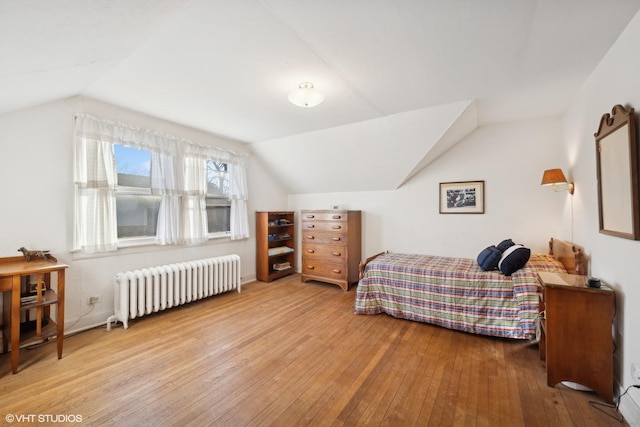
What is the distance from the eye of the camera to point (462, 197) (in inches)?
147

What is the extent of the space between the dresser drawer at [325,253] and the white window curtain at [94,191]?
8.57 ft

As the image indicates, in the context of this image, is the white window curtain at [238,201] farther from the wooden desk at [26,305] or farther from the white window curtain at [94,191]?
the wooden desk at [26,305]

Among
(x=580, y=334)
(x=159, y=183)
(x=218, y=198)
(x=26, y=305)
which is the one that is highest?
(x=159, y=183)

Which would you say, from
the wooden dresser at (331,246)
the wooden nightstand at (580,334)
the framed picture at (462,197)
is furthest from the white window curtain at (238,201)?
the wooden nightstand at (580,334)

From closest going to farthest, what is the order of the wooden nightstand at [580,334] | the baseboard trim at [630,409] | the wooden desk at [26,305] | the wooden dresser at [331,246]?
the baseboard trim at [630,409] → the wooden nightstand at [580,334] → the wooden desk at [26,305] → the wooden dresser at [331,246]

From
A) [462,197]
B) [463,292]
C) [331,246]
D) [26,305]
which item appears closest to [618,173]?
[463,292]

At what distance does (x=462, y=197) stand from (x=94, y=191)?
447 cm

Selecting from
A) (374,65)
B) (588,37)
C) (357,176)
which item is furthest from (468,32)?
(357,176)

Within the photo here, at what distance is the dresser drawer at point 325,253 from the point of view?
4141 mm

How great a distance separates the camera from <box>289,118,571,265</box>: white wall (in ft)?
10.8

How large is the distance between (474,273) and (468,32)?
7.12 feet

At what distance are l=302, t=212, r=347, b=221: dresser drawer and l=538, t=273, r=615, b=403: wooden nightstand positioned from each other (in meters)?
2.62

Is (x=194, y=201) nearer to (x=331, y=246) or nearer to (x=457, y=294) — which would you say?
(x=331, y=246)

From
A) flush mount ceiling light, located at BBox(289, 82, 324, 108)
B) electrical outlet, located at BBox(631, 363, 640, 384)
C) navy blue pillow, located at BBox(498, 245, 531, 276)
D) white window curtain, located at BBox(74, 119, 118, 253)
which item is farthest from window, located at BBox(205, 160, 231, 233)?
electrical outlet, located at BBox(631, 363, 640, 384)
